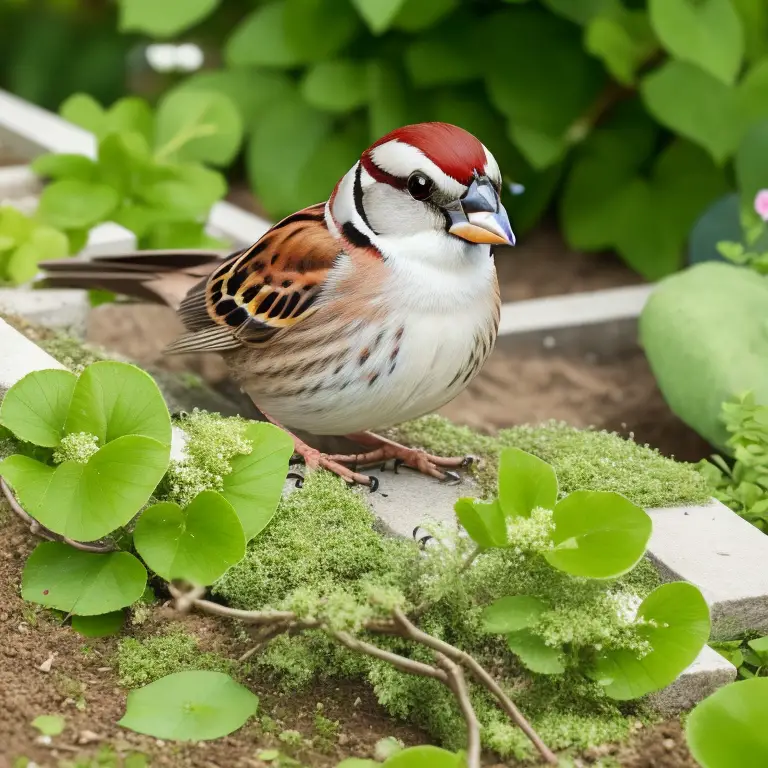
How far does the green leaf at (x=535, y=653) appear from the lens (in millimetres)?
2104

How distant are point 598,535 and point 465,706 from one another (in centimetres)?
39

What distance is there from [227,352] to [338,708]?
1.13 m

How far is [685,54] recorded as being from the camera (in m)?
4.16

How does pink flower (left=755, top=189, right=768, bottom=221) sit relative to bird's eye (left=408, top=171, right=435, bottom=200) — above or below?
below

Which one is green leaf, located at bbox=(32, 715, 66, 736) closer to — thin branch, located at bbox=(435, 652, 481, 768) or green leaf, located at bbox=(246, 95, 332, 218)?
thin branch, located at bbox=(435, 652, 481, 768)

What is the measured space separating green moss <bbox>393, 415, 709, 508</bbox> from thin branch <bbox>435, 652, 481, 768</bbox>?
79 cm

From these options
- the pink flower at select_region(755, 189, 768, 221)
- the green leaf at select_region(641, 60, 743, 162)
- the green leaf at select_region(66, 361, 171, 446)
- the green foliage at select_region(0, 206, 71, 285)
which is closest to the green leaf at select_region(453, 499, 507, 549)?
the green leaf at select_region(66, 361, 171, 446)

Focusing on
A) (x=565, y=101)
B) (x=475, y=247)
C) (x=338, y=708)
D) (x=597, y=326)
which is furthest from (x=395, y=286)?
(x=565, y=101)

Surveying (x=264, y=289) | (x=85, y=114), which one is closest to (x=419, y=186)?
(x=264, y=289)

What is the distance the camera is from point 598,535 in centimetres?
214

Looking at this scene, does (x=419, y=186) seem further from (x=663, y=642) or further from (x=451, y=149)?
(x=663, y=642)

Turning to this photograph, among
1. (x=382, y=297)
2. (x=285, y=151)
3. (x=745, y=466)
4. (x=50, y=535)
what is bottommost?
(x=285, y=151)

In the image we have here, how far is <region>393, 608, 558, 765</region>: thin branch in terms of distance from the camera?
2002mm

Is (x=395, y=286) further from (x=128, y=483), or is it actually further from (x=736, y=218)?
(x=736, y=218)
